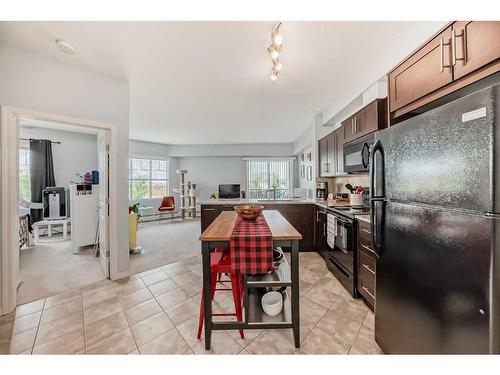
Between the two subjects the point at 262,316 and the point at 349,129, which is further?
the point at 349,129

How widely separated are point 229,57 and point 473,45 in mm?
1876

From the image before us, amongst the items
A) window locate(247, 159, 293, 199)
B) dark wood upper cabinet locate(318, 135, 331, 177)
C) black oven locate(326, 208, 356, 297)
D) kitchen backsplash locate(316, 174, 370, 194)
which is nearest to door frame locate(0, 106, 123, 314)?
black oven locate(326, 208, 356, 297)

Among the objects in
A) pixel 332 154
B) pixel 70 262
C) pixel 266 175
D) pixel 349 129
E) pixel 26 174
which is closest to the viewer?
pixel 349 129

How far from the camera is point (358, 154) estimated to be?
2.54 m

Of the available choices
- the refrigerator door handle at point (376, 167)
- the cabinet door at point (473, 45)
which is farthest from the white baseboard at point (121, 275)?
the cabinet door at point (473, 45)

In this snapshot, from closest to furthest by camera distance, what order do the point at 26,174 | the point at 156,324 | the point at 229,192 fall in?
the point at 156,324
the point at 26,174
the point at 229,192

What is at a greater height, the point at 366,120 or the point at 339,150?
the point at 366,120

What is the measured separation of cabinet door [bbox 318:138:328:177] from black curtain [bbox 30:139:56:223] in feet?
20.7

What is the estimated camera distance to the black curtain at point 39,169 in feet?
15.5

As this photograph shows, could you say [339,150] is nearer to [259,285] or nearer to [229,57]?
[229,57]

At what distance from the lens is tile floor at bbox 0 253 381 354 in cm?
150

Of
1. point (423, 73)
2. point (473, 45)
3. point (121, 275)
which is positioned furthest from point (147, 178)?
point (473, 45)

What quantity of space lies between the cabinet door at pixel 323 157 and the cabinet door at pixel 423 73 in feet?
6.54
